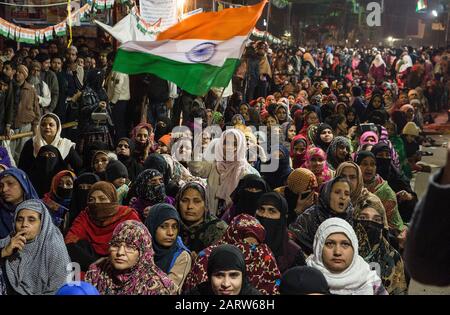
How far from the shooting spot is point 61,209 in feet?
18.5

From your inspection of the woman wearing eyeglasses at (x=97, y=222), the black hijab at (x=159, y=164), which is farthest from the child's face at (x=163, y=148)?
the woman wearing eyeglasses at (x=97, y=222)

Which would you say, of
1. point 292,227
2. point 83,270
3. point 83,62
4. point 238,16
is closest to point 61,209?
point 83,270

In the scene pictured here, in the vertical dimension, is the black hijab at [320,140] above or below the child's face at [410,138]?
above

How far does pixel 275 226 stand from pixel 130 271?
4.25 ft

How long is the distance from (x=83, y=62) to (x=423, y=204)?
11.0 metres

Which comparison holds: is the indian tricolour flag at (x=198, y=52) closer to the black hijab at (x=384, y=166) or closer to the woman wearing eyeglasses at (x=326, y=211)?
the black hijab at (x=384, y=166)

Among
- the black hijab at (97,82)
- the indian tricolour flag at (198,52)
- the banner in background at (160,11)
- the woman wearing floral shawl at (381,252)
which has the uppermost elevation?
the banner in background at (160,11)

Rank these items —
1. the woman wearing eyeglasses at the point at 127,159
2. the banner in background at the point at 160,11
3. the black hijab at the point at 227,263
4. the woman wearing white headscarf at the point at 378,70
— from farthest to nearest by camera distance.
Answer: the woman wearing white headscarf at the point at 378,70 → the banner in background at the point at 160,11 → the woman wearing eyeglasses at the point at 127,159 → the black hijab at the point at 227,263

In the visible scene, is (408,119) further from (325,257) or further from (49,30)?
(325,257)

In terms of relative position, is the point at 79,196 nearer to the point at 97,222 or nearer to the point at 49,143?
the point at 97,222

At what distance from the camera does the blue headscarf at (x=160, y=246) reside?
14.3ft

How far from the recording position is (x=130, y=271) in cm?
381

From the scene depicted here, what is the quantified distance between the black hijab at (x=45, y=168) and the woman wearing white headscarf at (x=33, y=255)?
2287mm

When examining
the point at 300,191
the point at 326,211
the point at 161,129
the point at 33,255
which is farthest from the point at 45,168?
the point at 161,129
